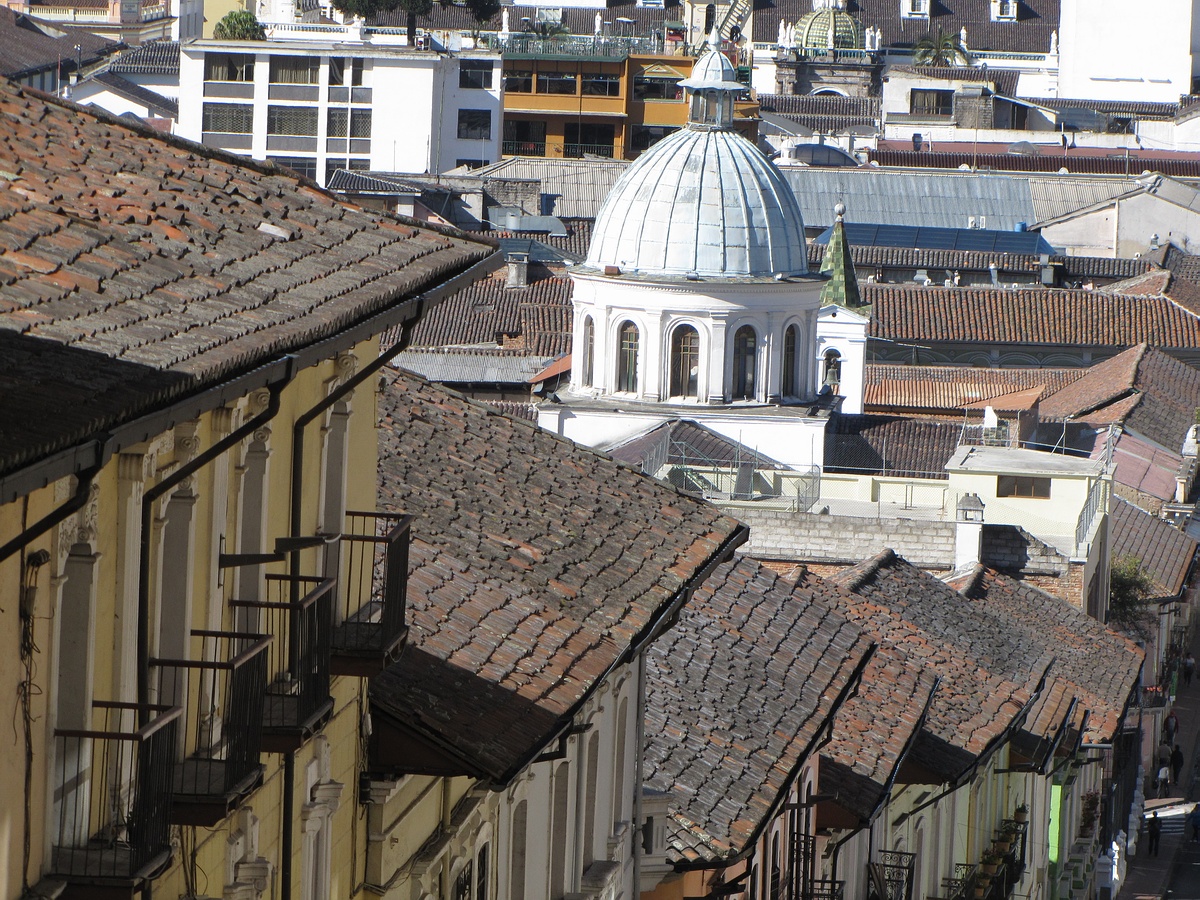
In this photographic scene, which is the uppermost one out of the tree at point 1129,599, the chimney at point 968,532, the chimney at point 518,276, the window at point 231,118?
the window at point 231,118

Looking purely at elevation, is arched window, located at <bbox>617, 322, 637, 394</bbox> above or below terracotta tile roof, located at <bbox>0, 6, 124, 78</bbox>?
below

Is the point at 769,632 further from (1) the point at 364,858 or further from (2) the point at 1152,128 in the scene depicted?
(2) the point at 1152,128

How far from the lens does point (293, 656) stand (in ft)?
38.7

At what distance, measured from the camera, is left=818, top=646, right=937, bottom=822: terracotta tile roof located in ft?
85.6

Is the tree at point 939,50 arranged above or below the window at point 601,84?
above

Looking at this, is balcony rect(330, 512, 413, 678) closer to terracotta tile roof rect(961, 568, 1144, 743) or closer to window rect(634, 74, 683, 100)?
terracotta tile roof rect(961, 568, 1144, 743)

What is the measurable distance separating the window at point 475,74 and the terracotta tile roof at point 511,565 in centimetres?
11921

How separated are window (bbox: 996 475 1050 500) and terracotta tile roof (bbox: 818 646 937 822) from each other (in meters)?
28.3

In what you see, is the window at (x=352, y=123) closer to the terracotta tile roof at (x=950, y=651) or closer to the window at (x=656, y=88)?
the window at (x=656, y=88)

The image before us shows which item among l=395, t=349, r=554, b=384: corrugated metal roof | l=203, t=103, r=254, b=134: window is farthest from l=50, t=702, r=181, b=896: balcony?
l=203, t=103, r=254, b=134: window

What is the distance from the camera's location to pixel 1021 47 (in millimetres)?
191000

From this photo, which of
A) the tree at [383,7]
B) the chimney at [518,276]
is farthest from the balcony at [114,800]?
the tree at [383,7]

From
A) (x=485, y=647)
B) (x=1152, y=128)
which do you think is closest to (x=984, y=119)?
(x=1152, y=128)

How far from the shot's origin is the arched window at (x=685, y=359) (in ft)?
210
